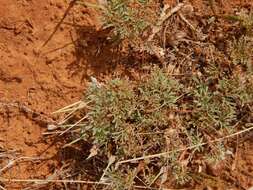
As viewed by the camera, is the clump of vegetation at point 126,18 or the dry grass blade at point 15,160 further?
the dry grass blade at point 15,160

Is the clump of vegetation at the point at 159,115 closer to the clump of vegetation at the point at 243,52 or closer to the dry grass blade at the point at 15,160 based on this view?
the clump of vegetation at the point at 243,52

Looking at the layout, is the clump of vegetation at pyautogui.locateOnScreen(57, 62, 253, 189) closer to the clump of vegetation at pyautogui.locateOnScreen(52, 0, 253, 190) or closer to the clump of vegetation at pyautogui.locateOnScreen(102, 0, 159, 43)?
the clump of vegetation at pyautogui.locateOnScreen(52, 0, 253, 190)

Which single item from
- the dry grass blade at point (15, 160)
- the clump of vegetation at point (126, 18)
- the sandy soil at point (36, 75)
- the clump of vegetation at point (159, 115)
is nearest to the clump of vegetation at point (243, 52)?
the clump of vegetation at point (159, 115)

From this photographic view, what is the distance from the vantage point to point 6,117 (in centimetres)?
365

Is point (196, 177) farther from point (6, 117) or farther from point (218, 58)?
point (6, 117)

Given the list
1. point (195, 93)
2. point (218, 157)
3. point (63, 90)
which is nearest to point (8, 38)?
point (63, 90)

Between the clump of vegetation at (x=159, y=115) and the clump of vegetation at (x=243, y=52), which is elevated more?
the clump of vegetation at (x=243, y=52)

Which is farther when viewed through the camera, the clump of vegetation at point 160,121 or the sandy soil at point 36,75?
the sandy soil at point 36,75

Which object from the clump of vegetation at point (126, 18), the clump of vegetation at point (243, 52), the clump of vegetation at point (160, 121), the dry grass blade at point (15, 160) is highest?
the clump of vegetation at point (126, 18)

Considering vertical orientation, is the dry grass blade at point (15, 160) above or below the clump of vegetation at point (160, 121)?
below

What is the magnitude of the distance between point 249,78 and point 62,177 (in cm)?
113

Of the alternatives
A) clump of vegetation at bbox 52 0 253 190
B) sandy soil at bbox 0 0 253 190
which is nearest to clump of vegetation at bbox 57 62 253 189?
clump of vegetation at bbox 52 0 253 190

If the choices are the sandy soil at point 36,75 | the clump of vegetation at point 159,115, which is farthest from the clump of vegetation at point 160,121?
the sandy soil at point 36,75

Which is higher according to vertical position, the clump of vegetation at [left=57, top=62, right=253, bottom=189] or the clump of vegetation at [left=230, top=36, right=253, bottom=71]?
the clump of vegetation at [left=230, top=36, right=253, bottom=71]
